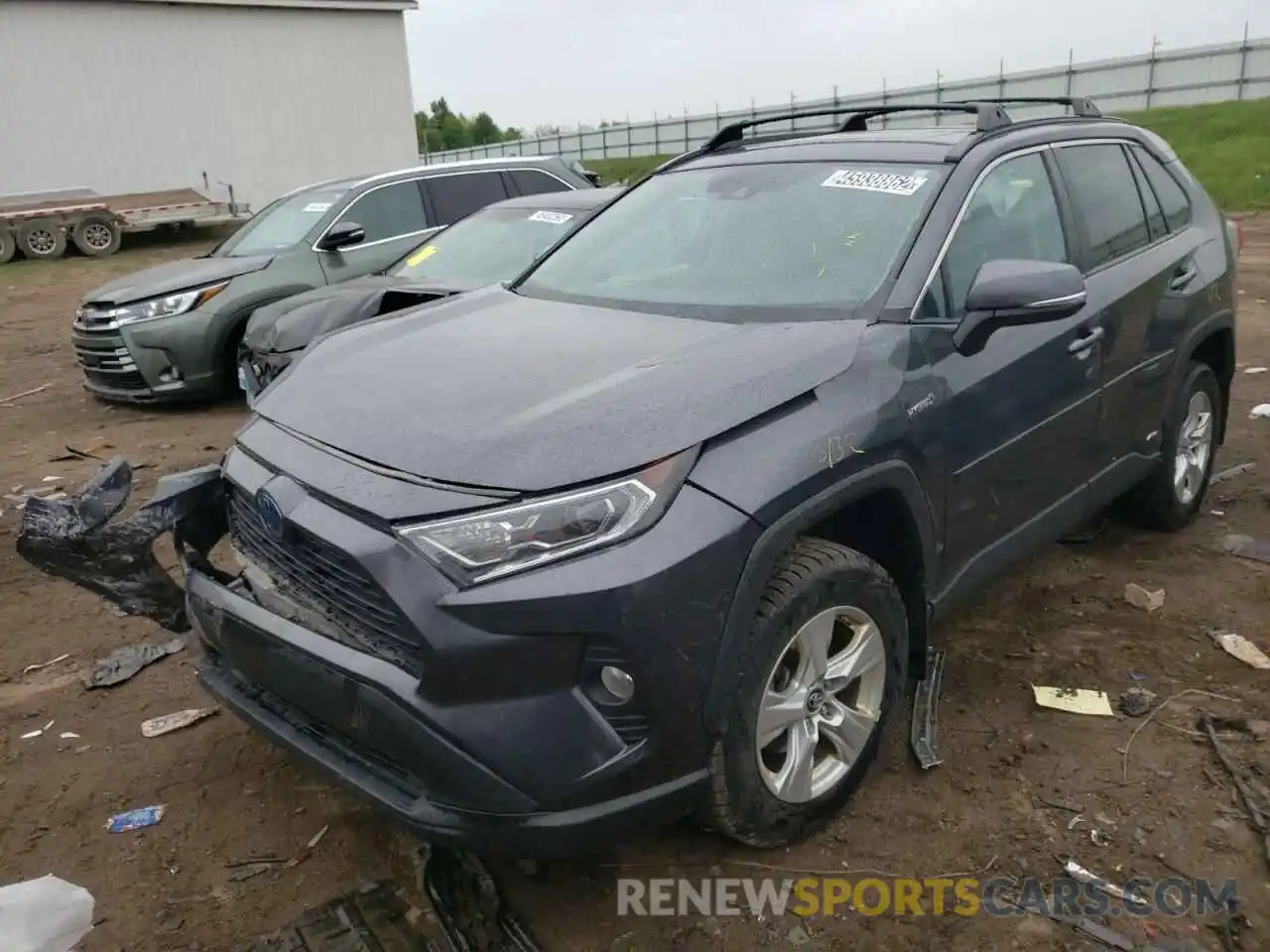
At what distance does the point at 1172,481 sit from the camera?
4418 millimetres

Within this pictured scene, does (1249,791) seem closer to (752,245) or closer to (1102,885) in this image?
(1102,885)

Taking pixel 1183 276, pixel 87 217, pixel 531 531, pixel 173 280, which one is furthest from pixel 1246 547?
pixel 87 217

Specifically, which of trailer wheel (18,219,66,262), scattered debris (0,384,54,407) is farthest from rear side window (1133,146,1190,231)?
trailer wheel (18,219,66,262)

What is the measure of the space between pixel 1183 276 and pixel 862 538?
224 cm

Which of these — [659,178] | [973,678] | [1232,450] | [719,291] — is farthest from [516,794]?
[1232,450]

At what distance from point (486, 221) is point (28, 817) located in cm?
504

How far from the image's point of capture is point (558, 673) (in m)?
2.16

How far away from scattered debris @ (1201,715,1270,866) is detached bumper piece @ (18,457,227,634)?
118 inches

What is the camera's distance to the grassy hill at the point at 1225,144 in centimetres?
1841

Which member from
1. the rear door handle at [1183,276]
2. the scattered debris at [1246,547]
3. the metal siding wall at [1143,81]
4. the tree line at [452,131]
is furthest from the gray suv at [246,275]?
the tree line at [452,131]

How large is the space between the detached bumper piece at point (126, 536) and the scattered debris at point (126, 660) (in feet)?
3.25

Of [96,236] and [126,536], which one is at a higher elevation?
[96,236]

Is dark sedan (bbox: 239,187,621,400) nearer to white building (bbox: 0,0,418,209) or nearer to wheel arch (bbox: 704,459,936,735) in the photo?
wheel arch (bbox: 704,459,936,735)

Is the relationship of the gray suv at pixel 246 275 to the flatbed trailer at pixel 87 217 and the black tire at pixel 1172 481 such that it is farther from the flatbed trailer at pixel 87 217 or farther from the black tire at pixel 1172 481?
the flatbed trailer at pixel 87 217
